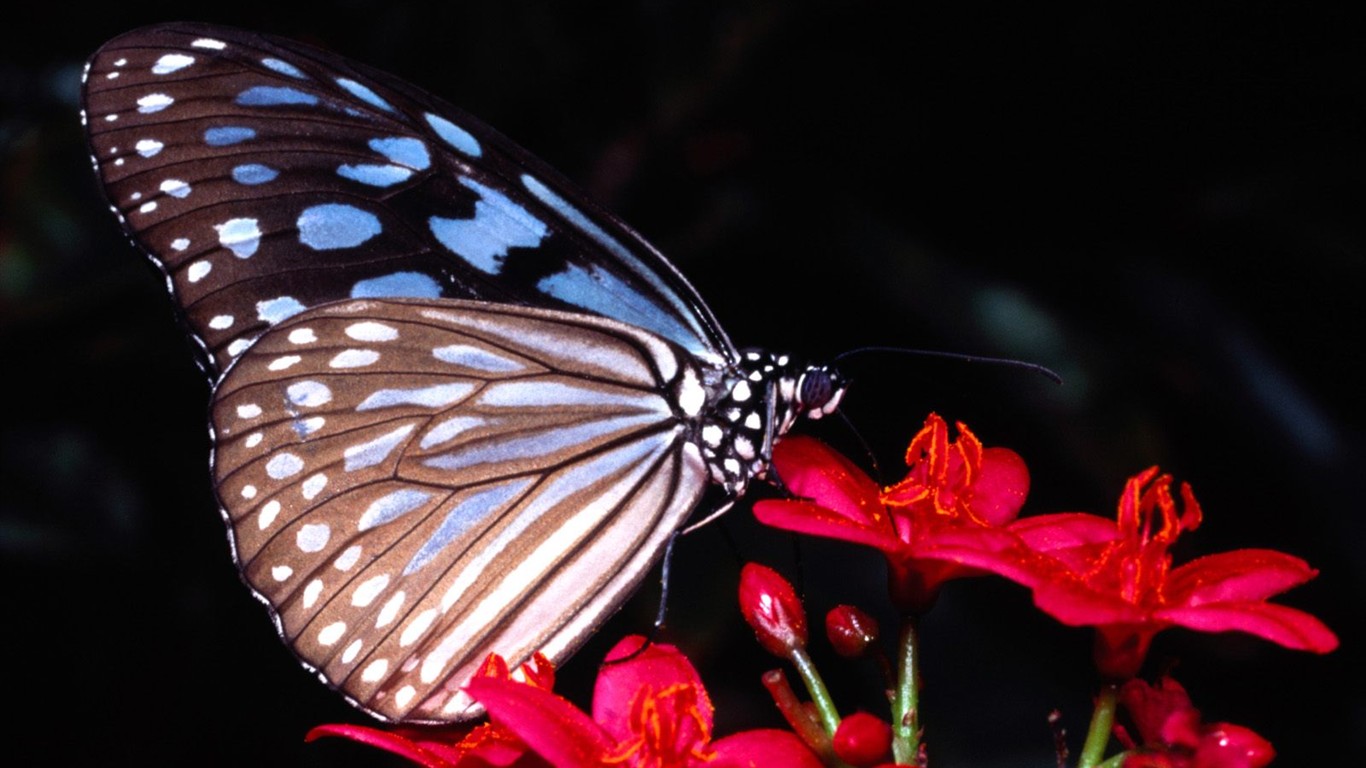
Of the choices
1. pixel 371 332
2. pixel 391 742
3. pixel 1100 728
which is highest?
pixel 1100 728

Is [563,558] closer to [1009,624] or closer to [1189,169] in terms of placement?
[1009,624]

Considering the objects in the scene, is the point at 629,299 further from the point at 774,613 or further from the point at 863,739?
the point at 863,739

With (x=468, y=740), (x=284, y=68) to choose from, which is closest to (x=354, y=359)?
(x=284, y=68)

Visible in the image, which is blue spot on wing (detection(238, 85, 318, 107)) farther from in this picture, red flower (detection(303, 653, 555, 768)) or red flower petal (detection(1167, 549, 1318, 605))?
red flower petal (detection(1167, 549, 1318, 605))

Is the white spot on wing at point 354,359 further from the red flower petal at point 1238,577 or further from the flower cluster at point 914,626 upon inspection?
the red flower petal at point 1238,577

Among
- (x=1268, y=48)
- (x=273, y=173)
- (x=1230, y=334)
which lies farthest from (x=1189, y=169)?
(x=273, y=173)

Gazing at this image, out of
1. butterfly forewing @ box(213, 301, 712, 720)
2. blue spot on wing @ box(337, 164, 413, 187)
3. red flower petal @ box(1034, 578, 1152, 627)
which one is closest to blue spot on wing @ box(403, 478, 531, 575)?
butterfly forewing @ box(213, 301, 712, 720)
